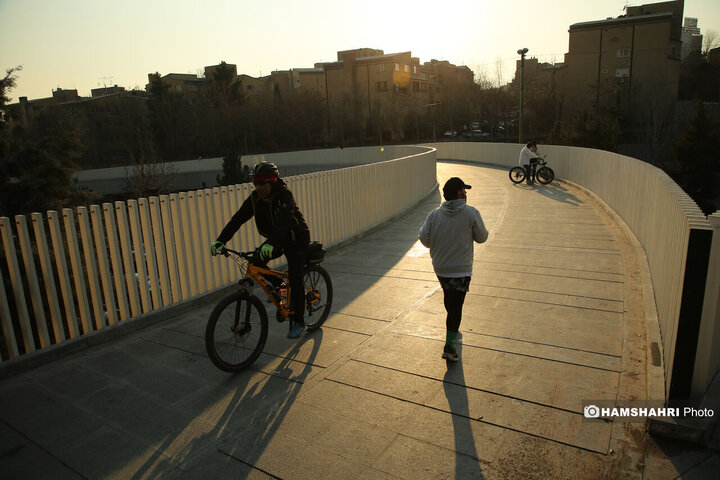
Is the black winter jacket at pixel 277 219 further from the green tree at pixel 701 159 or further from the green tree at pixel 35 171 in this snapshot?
the green tree at pixel 701 159

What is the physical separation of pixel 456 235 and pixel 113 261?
358 centimetres

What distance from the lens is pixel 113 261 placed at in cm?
526

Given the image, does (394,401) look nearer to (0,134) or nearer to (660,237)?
(660,237)

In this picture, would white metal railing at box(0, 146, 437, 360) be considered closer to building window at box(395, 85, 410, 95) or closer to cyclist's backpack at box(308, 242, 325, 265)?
cyclist's backpack at box(308, 242, 325, 265)

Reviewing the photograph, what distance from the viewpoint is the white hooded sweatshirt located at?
4.26 m

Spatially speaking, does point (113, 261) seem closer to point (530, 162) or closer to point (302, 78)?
point (530, 162)

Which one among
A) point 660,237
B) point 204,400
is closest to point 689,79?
point 660,237

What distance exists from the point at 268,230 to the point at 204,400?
1.62 meters

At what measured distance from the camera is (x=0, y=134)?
2491 cm

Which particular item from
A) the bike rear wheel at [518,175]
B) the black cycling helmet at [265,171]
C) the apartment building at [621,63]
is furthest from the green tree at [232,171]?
the apartment building at [621,63]

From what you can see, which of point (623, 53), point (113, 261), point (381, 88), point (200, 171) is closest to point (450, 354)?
point (113, 261)

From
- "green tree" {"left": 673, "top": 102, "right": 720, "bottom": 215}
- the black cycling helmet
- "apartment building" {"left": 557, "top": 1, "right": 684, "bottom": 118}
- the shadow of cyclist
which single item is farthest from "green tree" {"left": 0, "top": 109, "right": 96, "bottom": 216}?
"apartment building" {"left": 557, "top": 1, "right": 684, "bottom": 118}

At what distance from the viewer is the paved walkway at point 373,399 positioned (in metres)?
3.11

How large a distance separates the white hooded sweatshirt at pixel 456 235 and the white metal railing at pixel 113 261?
3.17m
